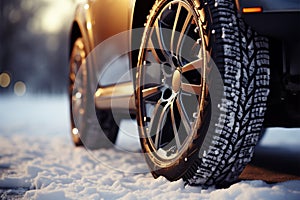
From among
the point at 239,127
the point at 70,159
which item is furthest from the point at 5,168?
the point at 239,127

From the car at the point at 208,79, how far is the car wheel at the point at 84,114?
40.2 inches

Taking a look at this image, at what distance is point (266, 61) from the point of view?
8.30 ft

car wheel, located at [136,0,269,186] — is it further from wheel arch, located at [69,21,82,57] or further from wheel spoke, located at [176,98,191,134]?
wheel arch, located at [69,21,82,57]

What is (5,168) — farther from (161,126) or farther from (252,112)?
(252,112)

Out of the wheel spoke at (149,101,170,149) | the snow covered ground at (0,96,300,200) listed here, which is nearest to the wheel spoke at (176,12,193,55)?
the wheel spoke at (149,101,170,149)

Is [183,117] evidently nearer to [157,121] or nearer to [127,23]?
[157,121]

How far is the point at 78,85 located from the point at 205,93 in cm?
241

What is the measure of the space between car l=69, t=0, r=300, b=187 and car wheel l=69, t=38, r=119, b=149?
3.35ft

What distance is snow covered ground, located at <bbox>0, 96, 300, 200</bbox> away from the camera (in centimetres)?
261

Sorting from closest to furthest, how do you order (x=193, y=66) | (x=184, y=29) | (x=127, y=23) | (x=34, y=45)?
(x=193, y=66), (x=184, y=29), (x=127, y=23), (x=34, y=45)

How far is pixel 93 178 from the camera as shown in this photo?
3266 millimetres

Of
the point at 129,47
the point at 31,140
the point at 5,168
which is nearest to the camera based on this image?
the point at 129,47

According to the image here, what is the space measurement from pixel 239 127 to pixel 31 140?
12.2 feet

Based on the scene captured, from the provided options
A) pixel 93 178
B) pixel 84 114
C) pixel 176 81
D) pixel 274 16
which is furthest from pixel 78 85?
pixel 274 16
